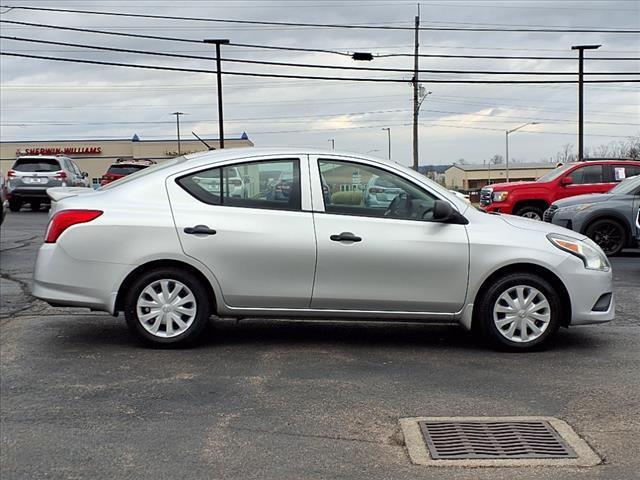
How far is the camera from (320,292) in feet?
20.0

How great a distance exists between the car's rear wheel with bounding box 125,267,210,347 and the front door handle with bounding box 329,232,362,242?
1.12 meters

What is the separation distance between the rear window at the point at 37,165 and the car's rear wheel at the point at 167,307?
18429mm

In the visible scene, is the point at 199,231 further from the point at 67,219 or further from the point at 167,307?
the point at 67,219

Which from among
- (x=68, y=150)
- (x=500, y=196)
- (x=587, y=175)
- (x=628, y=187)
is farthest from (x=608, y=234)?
(x=68, y=150)

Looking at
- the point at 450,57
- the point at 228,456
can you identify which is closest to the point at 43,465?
the point at 228,456

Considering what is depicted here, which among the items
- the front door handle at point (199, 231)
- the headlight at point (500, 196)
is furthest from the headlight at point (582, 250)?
the headlight at point (500, 196)

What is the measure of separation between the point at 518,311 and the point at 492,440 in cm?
203

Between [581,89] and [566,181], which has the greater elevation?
[581,89]

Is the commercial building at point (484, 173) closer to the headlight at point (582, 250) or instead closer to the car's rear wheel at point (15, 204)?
the car's rear wheel at point (15, 204)

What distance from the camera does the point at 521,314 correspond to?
616 cm

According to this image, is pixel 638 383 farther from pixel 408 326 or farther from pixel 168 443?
pixel 168 443

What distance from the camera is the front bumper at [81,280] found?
19.8ft

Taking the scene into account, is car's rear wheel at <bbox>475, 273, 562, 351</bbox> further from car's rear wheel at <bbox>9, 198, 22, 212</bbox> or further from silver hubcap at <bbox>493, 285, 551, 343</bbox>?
car's rear wheel at <bbox>9, 198, 22, 212</bbox>

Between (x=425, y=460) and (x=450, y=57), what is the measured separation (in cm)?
2990
